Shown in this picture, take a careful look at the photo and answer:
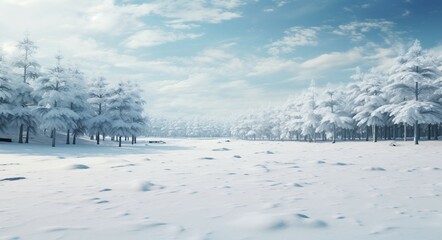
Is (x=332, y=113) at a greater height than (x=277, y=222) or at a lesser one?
greater

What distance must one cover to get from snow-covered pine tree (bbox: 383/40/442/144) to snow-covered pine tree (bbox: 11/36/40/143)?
1325 inches

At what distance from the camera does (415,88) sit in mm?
30391

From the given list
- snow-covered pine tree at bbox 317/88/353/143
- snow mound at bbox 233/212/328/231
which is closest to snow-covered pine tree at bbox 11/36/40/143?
snow mound at bbox 233/212/328/231

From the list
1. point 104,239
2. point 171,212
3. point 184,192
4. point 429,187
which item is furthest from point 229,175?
point 104,239

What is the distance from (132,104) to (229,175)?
1195 inches

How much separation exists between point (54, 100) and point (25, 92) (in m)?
3.13

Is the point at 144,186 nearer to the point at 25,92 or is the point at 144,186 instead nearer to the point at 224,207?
the point at 224,207

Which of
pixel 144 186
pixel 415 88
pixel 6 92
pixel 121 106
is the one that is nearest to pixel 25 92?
pixel 6 92

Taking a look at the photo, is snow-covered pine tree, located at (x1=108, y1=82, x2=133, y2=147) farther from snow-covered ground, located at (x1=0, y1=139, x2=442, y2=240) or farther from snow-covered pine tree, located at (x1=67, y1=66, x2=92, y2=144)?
snow-covered ground, located at (x1=0, y1=139, x2=442, y2=240)

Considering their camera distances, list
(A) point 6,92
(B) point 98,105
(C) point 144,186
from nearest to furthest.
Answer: (C) point 144,186
(A) point 6,92
(B) point 98,105

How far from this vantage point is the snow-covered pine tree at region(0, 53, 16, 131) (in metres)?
27.0

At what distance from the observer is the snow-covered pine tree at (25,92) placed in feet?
91.6

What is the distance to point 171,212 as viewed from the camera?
473 cm

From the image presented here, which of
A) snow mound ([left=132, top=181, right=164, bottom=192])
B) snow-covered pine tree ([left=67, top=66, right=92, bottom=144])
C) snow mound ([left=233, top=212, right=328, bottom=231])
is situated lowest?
snow mound ([left=132, top=181, right=164, bottom=192])
